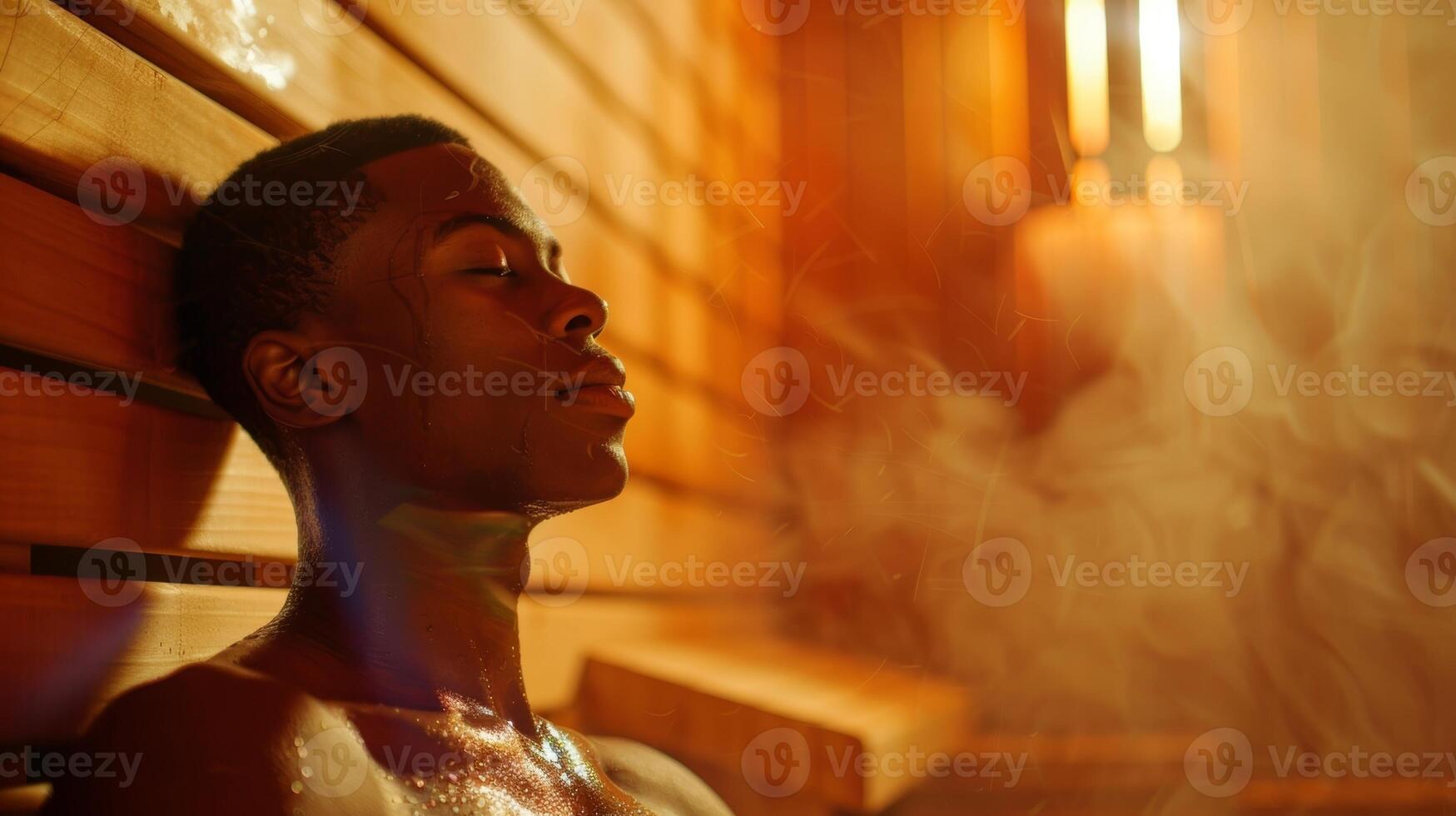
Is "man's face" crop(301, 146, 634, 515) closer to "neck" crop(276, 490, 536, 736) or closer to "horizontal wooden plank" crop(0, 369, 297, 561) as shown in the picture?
"neck" crop(276, 490, 536, 736)

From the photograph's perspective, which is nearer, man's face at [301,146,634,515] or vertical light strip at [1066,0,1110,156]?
man's face at [301,146,634,515]

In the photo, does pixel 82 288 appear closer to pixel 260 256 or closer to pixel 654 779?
pixel 260 256

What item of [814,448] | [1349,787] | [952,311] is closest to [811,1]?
[952,311]

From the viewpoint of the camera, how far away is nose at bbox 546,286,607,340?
1.23m

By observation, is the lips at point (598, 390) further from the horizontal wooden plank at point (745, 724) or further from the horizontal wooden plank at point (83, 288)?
the horizontal wooden plank at point (745, 724)

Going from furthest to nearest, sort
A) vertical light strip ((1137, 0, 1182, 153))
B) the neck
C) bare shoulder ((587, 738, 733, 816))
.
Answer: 1. vertical light strip ((1137, 0, 1182, 153))
2. bare shoulder ((587, 738, 733, 816))
3. the neck

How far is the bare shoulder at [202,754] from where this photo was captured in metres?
0.82

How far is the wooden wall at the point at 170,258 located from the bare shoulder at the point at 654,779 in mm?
496

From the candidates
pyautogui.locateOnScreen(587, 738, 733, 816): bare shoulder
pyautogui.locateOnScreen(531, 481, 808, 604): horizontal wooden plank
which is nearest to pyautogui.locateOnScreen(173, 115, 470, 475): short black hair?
pyautogui.locateOnScreen(587, 738, 733, 816): bare shoulder

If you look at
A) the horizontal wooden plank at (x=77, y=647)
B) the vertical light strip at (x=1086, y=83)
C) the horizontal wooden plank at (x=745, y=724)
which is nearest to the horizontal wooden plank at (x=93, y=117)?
the horizontal wooden plank at (x=77, y=647)

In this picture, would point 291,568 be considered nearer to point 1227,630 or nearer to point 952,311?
point 952,311

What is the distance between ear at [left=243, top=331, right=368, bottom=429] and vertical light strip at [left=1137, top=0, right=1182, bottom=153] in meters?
2.80

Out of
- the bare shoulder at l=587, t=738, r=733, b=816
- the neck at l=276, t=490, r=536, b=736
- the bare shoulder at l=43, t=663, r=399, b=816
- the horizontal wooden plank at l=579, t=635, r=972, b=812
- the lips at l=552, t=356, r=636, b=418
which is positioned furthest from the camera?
the horizontal wooden plank at l=579, t=635, r=972, b=812

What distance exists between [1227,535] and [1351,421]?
20.3 inches
